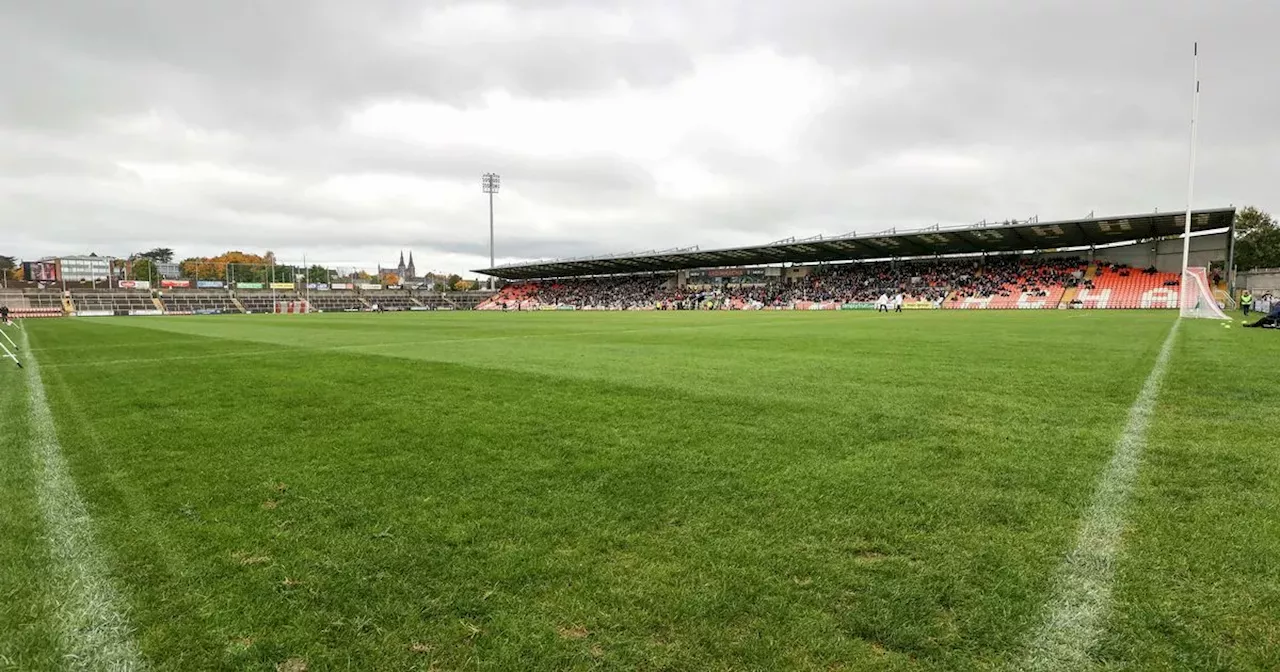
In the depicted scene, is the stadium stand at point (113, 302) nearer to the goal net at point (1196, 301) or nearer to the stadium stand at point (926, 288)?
the stadium stand at point (926, 288)

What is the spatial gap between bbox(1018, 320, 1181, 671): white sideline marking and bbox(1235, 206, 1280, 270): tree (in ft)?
271

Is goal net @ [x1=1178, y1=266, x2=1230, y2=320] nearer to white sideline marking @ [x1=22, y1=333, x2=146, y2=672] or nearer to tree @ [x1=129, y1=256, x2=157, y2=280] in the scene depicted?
white sideline marking @ [x1=22, y1=333, x2=146, y2=672]

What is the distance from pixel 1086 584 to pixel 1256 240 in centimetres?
8631

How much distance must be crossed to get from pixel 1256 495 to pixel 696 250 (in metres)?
65.7

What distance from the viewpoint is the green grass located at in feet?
7.85

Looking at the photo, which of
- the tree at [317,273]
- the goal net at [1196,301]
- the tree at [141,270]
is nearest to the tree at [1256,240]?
the goal net at [1196,301]

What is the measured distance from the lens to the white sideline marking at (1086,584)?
2287 millimetres

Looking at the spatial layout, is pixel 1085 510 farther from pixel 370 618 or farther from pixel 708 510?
pixel 370 618

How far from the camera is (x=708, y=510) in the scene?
3.73m

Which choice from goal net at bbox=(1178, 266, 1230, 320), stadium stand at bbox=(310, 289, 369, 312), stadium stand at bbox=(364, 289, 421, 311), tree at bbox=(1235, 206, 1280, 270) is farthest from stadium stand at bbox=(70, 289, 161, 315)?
tree at bbox=(1235, 206, 1280, 270)

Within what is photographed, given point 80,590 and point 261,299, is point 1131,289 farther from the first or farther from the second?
point 261,299

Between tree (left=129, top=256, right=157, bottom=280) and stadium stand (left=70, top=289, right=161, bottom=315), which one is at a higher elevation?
tree (left=129, top=256, right=157, bottom=280)

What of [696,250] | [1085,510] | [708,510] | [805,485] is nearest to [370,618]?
[708,510]

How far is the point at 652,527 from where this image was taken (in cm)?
348
